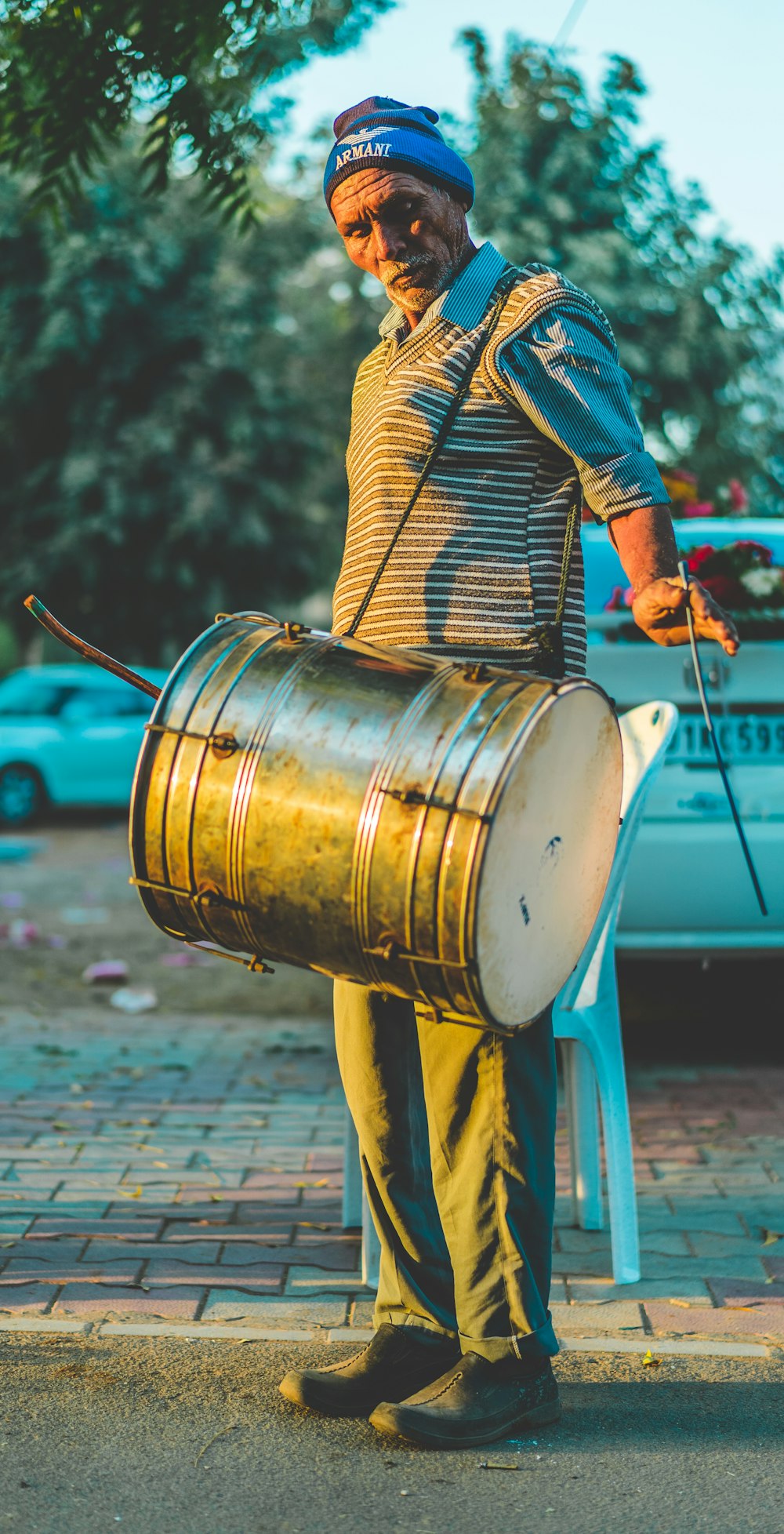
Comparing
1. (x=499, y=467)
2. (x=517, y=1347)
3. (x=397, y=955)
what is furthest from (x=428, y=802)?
(x=517, y=1347)

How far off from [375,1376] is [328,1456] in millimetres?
184

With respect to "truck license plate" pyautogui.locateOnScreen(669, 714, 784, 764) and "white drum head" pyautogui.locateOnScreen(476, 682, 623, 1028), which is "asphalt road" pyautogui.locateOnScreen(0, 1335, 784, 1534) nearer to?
"white drum head" pyautogui.locateOnScreen(476, 682, 623, 1028)

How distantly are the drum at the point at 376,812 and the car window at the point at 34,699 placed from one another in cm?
1277

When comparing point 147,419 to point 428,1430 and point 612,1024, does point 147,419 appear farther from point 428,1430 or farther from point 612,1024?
point 428,1430

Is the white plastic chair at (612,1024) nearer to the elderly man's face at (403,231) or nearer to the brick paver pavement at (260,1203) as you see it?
the brick paver pavement at (260,1203)

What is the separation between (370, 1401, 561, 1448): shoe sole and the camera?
2490mm

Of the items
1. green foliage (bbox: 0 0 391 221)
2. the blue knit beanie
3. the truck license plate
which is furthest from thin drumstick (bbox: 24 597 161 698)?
the truck license plate

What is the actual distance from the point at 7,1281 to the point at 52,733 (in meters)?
11.7

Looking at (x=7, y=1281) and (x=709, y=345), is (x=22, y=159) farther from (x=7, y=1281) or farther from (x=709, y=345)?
(x=709, y=345)

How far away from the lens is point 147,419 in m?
19.3

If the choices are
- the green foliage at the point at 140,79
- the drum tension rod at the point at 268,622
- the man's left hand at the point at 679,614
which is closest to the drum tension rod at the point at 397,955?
the drum tension rod at the point at 268,622

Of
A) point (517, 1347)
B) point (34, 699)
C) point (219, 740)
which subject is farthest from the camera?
point (34, 699)

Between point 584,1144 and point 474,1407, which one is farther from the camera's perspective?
point 584,1144

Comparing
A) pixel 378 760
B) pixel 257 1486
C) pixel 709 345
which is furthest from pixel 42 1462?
pixel 709 345
